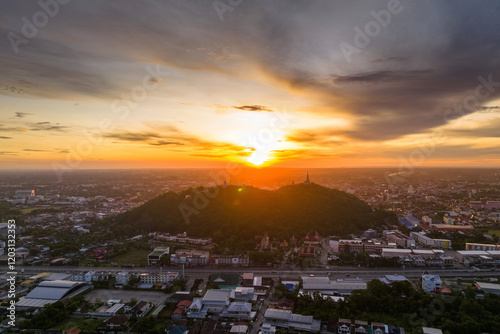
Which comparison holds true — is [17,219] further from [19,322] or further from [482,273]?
[482,273]

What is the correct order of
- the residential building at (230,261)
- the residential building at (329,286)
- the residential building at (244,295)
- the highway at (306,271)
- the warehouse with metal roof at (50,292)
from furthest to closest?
the residential building at (230,261) → the highway at (306,271) → the residential building at (329,286) → the residential building at (244,295) → the warehouse with metal roof at (50,292)

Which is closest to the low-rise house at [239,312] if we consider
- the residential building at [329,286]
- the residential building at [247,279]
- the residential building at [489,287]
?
the residential building at [247,279]

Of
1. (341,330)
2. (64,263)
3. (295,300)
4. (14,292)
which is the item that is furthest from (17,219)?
(341,330)

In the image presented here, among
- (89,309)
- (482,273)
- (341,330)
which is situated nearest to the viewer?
(341,330)

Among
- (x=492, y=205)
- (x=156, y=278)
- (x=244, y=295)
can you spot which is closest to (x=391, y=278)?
(x=244, y=295)

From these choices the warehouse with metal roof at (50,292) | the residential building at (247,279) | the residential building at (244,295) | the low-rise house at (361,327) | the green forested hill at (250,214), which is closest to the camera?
the low-rise house at (361,327)

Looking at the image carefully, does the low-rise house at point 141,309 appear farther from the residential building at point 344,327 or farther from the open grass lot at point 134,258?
the residential building at point 344,327
